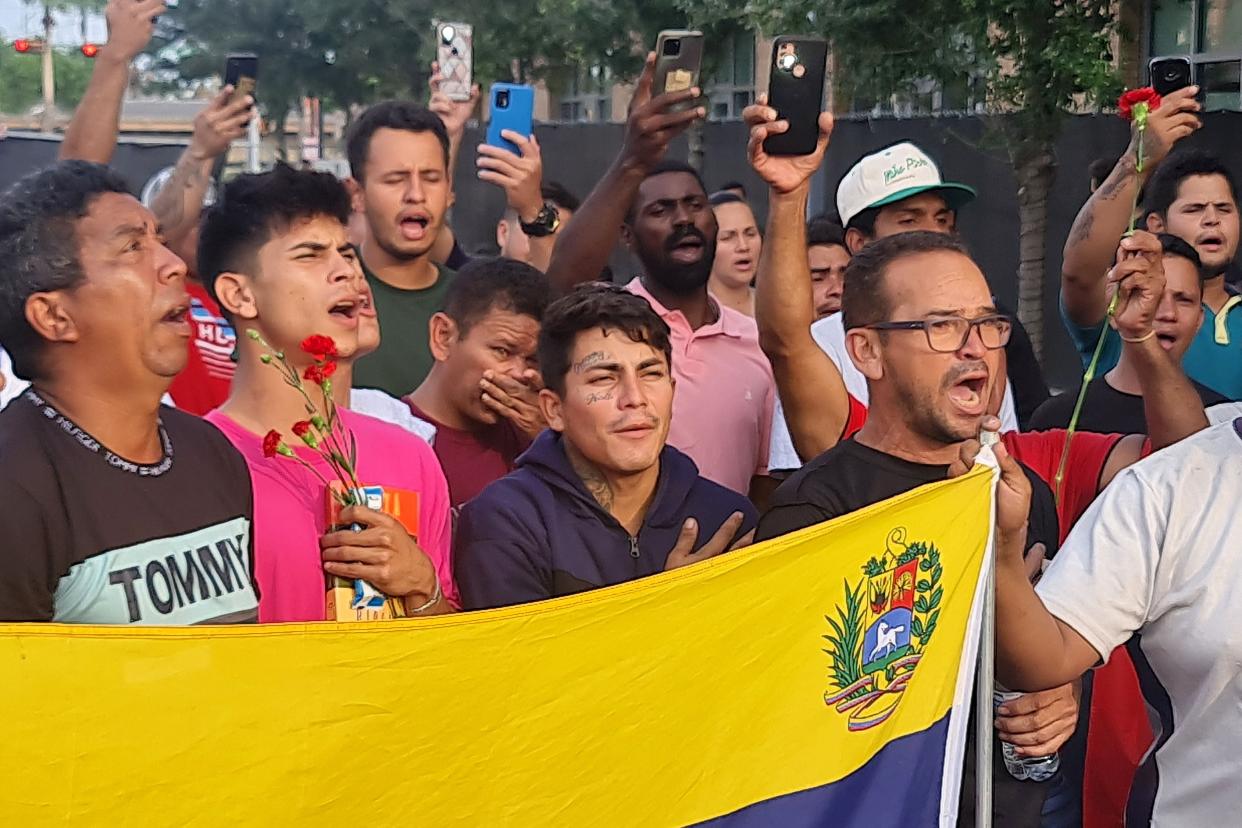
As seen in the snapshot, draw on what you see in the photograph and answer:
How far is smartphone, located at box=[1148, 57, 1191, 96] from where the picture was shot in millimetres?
4906

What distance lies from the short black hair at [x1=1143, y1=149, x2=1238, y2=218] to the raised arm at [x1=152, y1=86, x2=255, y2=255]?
3.14m

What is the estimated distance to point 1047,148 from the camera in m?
12.4

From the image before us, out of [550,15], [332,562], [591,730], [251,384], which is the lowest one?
[591,730]

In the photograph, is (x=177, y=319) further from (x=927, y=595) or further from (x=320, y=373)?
(x=927, y=595)

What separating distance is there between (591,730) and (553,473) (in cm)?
113

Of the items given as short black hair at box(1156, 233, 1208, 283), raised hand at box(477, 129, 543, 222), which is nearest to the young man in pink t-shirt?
raised hand at box(477, 129, 543, 222)

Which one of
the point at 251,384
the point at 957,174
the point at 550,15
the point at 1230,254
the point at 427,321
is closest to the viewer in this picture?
the point at 251,384

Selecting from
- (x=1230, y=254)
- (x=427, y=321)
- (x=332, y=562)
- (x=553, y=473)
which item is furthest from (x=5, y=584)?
(x=1230, y=254)

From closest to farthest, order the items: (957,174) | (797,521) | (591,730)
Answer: (591,730)
(797,521)
(957,174)

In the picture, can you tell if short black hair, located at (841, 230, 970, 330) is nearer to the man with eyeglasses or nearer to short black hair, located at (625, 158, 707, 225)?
the man with eyeglasses

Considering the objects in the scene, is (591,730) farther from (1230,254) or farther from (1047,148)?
(1047,148)

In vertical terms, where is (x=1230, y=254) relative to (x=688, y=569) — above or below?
above

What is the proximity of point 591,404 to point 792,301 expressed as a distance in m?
0.56

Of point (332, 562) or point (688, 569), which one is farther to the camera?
point (332, 562)
